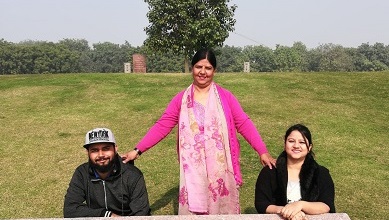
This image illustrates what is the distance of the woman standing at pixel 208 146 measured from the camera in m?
3.81

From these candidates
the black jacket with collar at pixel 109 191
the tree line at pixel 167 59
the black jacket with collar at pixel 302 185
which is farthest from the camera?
the tree line at pixel 167 59

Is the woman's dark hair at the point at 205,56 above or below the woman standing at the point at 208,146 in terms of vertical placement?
above

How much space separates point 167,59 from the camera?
78250mm

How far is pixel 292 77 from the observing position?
17703 millimetres

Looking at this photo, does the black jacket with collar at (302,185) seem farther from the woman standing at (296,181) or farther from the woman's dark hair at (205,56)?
Result: the woman's dark hair at (205,56)

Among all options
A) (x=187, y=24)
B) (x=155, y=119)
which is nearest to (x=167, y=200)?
(x=155, y=119)

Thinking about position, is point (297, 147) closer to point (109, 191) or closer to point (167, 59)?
point (109, 191)

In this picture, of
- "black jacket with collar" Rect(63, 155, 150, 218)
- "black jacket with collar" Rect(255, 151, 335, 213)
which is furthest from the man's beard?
"black jacket with collar" Rect(255, 151, 335, 213)

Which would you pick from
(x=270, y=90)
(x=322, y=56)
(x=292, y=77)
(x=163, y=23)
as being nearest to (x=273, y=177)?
(x=270, y=90)

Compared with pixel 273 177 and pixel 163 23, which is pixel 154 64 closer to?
pixel 163 23

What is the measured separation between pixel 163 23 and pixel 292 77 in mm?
14637

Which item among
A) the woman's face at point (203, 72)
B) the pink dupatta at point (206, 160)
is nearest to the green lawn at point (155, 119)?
the pink dupatta at point (206, 160)

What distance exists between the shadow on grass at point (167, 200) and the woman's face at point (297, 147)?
3049mm

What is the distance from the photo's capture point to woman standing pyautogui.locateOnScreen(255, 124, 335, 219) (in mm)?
3500
